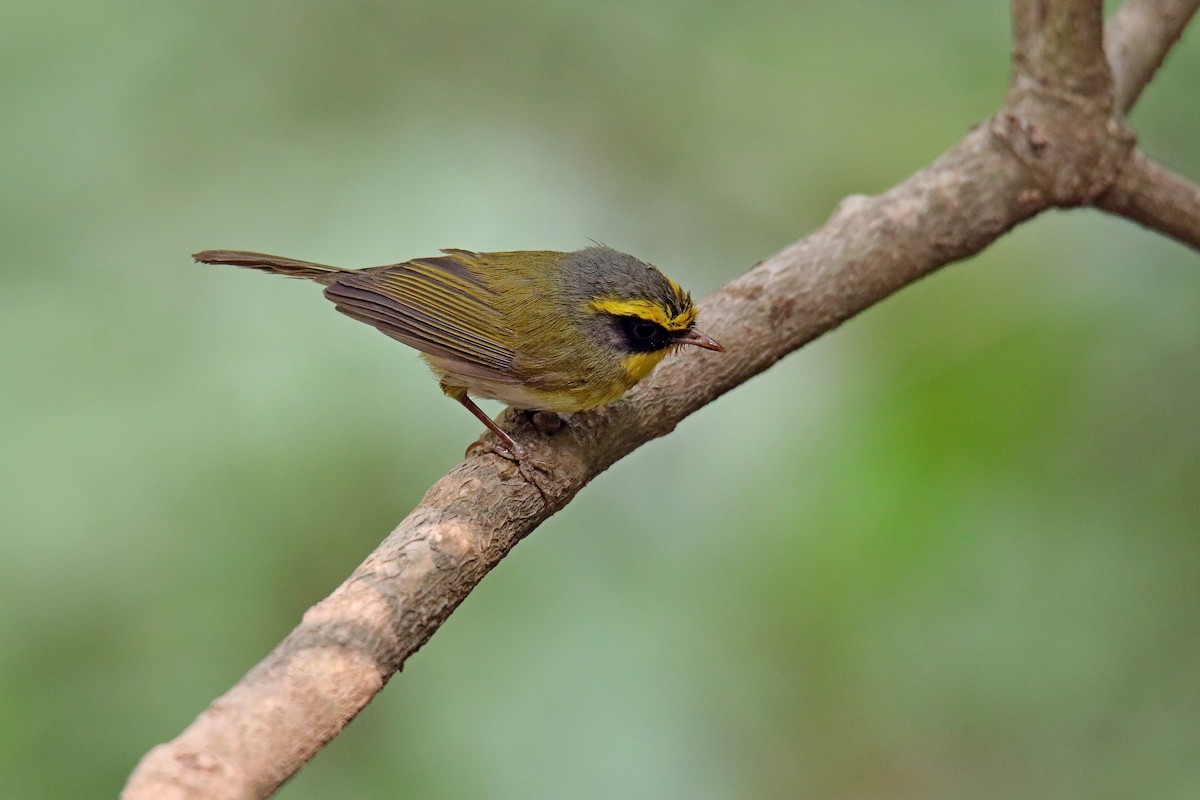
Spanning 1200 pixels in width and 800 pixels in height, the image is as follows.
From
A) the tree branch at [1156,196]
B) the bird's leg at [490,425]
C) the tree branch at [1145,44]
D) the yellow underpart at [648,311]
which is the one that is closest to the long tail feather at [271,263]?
the bird's leg at [490,425]

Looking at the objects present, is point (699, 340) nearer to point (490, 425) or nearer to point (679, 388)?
point (679, 388)

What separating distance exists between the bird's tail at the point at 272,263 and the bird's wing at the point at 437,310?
3.5 inches

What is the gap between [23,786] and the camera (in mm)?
3326

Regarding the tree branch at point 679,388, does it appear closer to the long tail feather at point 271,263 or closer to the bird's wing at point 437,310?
the bird's wing at point 437,310

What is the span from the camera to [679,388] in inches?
126

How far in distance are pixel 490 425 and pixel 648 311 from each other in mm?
536

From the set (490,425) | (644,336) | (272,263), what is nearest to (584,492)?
(644,336)

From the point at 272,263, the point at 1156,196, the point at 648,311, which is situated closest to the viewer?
the point at 648,311

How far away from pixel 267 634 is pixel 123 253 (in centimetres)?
166

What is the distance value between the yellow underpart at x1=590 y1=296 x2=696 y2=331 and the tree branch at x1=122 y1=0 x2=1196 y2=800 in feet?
0.64

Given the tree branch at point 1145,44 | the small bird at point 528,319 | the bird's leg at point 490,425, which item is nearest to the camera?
the bird's leg at point 490,425

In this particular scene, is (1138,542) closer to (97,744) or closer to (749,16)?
(749,16)

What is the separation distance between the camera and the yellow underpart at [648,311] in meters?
3.08

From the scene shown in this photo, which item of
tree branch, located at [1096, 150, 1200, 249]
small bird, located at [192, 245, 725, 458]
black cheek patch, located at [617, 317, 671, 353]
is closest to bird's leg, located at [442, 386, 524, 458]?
small bird, located at [192, 245, 725, 458]
